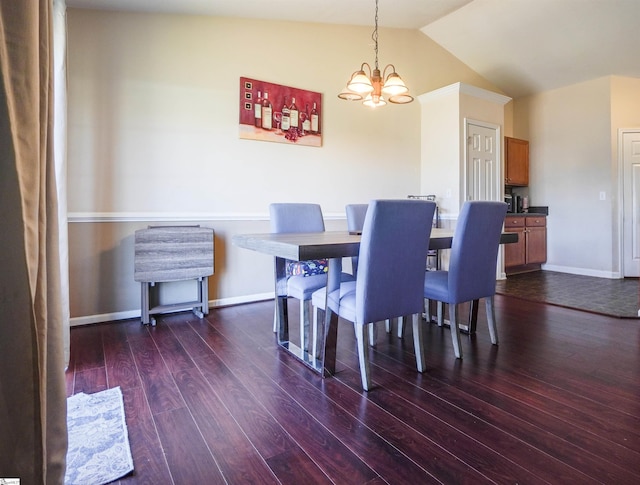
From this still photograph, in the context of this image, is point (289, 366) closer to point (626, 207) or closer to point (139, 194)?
point (139, 194)

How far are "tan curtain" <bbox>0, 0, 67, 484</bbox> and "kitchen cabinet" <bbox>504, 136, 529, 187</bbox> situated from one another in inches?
225

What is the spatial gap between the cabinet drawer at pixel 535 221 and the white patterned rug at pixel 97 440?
546cm

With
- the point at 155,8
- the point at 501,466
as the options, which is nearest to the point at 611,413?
the point at 501,466

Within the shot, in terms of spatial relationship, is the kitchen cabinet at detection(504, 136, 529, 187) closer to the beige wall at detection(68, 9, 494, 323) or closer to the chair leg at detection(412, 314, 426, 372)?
the beige wall at detection(68, 9, 494, 323)

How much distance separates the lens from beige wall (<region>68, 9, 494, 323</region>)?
9.61 feet

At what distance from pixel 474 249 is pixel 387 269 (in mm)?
765

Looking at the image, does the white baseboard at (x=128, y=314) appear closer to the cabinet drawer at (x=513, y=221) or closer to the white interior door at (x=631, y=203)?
the cabinet drawer at (x=513, y=221)

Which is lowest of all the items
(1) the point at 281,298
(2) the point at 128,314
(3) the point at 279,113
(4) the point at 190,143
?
(2) the point at 128,314

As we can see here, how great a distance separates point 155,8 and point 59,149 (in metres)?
1.69

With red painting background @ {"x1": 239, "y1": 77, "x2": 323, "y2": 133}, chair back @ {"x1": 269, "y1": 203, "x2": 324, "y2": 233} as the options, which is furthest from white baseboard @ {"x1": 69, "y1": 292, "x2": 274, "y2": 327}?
red painting background @ {"x1": 239, "y1": 77, "x2": 323, "y2": 133}

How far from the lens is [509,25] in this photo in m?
4.34

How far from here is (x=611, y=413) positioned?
158 cm

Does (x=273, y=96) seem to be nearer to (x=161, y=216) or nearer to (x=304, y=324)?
(x=161, y=216)

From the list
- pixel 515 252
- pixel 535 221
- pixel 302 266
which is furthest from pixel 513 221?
pixel 302 266
